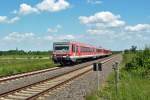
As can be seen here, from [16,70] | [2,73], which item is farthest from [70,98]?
[16,70]

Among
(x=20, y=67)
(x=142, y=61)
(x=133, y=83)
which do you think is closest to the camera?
(x=133, y=83)

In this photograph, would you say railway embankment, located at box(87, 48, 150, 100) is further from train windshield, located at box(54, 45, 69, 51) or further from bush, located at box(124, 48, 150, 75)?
train windshield, located at box(54, 45, 69, 51)

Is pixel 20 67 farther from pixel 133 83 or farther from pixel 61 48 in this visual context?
pixel 133 83

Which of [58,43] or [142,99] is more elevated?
[58,43]

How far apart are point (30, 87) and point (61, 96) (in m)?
3.42

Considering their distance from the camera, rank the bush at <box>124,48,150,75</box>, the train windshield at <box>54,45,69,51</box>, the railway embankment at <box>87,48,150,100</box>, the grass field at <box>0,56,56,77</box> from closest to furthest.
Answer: the railway embankment at <box>87,48,150,100</box>
the bush at <box>124,48,150,75</box>
the grass field at <box>0,56,56,77</box>
the train windshield at <box>54,45,69,51</box>

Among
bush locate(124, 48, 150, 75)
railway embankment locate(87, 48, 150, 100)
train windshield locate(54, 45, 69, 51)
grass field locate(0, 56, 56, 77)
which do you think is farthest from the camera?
train windshield locate(54, 45, 69, 51)

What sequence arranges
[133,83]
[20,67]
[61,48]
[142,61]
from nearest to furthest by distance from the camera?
[133,83] → [142,61] → [20,67] → [61,48]

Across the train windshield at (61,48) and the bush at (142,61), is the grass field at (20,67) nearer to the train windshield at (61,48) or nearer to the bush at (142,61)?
the train windshield at (61,48)

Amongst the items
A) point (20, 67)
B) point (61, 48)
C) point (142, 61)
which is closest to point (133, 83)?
point (142, 61)

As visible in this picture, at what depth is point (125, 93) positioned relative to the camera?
579 inches

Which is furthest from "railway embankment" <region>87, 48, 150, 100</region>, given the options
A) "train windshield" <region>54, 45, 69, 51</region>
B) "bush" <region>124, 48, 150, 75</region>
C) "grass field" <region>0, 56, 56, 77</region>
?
"train windshield" <region>54, 45, 69, 51</region>

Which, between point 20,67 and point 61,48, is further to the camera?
point 61,48

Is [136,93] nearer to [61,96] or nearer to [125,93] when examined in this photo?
[125,93]
